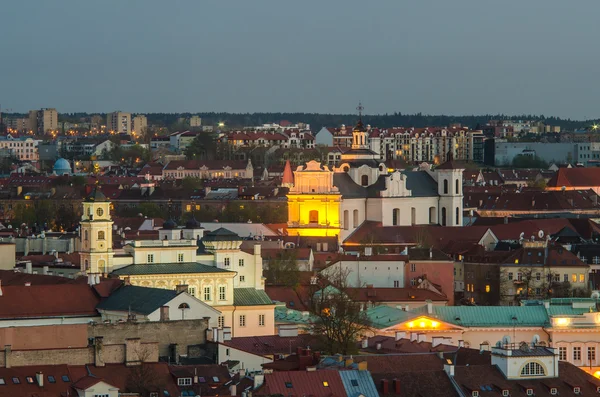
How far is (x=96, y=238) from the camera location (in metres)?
71.0

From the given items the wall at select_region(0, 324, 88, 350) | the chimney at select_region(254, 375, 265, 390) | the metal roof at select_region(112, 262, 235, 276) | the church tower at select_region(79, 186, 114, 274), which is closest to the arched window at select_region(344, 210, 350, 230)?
the church tower at select_region(79, 186, 114, 274)

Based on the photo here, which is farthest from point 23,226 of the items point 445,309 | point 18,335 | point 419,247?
point 18,335

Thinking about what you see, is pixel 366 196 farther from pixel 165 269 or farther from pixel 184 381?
pixel 184 381

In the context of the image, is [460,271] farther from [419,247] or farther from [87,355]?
[87,355]

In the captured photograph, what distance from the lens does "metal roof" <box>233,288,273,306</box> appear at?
68.2 metres

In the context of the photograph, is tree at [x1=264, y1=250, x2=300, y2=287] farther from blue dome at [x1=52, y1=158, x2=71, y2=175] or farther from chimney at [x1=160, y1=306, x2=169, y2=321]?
blue dome at [x1=52, y1=158, x2=71, y2=175]

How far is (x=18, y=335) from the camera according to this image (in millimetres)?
54344

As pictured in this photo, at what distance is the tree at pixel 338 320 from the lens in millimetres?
58156

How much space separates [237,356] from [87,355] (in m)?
5.16

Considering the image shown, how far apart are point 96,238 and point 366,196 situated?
1352 inches

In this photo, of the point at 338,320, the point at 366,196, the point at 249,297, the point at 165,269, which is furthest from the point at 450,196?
the point at 338,320

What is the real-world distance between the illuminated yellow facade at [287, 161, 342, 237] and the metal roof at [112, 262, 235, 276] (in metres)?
30.4

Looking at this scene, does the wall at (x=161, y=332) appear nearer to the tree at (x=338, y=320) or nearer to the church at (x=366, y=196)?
the tree at (x=338, y=320)

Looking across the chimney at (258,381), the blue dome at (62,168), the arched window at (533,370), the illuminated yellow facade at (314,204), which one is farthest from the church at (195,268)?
the blue dome at (62,168)
